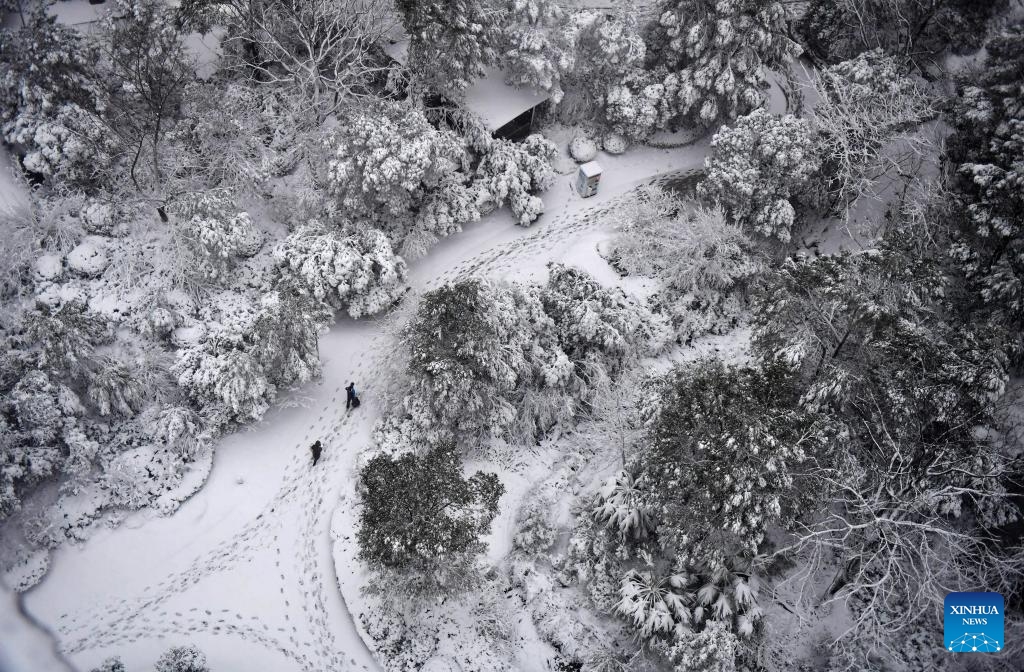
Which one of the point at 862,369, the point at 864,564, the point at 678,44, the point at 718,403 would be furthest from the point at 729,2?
the point at 864,564

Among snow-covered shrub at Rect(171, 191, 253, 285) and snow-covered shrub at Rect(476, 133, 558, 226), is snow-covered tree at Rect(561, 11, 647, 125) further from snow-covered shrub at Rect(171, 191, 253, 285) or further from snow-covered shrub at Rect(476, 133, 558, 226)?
snow-covered shrub at Rect(171, 191, 253, 285)

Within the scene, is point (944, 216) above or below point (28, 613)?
below

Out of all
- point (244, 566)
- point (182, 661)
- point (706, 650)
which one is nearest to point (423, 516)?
point (244, 566)

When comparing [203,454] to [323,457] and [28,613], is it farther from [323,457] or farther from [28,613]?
[28,613]

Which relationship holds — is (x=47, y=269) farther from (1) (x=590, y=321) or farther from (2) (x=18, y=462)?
(1) (x=590, y=321)

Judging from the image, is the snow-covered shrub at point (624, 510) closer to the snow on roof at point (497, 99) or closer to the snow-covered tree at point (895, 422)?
the snow-covered tree at point (895, 422)

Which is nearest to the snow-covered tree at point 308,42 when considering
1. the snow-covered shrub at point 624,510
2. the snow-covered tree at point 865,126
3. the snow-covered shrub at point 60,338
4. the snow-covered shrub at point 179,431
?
the snow-covered shrub at point 60,338
